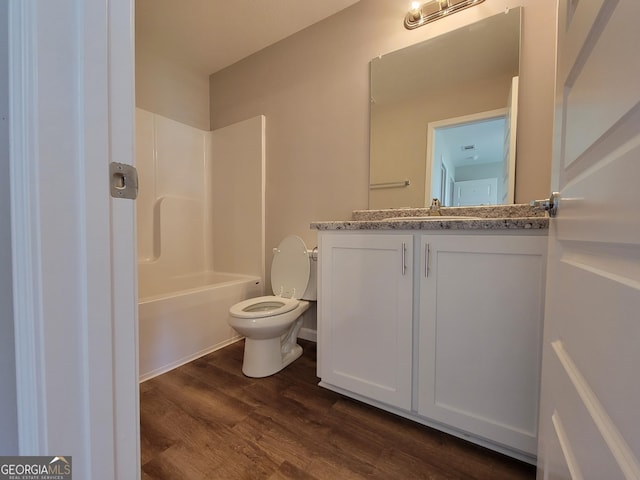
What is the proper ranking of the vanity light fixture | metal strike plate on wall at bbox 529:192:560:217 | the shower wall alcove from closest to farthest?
1. metal strike plate on wall at bbox 529:192:560:217
2. the vanity light fixture
3. the shower wall alcove

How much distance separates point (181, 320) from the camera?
5.85 ft

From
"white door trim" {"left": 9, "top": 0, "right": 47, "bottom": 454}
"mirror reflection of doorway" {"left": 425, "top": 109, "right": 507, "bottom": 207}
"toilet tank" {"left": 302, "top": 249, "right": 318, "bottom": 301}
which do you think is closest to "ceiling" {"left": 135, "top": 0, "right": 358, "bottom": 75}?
"mirror reflection of doorway" {"left": 425, "top": 109, "right": 507, "bottom": 207}

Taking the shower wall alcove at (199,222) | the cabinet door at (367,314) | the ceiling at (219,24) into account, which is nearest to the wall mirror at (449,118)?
the cabinet door at (367,314)

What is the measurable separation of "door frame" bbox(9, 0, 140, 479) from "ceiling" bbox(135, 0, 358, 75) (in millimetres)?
1940

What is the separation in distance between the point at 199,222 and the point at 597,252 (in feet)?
9.13

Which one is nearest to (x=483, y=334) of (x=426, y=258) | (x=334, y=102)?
(x=426, y=258)

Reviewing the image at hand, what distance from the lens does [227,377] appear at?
1604 mm

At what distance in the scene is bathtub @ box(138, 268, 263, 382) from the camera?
5.33 ft

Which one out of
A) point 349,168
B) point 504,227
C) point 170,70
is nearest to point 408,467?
point 504,227

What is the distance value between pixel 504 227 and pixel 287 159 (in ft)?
5.49

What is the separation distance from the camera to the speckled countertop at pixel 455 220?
0.96 m

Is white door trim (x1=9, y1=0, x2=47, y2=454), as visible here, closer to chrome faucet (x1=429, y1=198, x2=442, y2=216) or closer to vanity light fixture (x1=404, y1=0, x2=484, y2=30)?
chrome faucet (x1=429, y1=198, x2=442, y2=216)

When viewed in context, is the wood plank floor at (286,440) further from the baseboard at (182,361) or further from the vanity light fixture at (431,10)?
the vanity light fixture at (431,10)

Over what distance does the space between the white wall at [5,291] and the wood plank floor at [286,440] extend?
83cm
